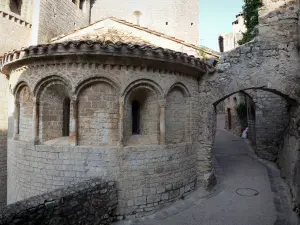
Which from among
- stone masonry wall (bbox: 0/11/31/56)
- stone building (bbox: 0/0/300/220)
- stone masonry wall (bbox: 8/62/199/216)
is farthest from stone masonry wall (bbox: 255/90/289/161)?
stone masonry wall (bbox: 0/11/31/56)

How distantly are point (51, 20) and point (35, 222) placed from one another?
409 inches

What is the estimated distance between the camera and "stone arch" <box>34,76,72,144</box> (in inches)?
237

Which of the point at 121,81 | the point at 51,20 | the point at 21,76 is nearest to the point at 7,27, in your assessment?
the point at 51,20

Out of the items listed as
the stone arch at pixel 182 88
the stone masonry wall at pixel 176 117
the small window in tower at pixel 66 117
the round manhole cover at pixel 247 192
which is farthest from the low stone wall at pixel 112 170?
the round manhole cover at pixel 247 192

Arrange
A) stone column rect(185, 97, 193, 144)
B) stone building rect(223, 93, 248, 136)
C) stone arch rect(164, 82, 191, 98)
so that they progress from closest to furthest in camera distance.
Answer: stone arch rect(164, 82, 191, 98), stone column rect(185, 97, 193, 144), stone building rect(223, 93, 248, 136)

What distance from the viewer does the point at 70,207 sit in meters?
4.69

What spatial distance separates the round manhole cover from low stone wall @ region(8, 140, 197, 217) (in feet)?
7.46

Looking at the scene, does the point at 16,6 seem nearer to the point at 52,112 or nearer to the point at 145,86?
the point at 52,112

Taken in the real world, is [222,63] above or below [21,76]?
above

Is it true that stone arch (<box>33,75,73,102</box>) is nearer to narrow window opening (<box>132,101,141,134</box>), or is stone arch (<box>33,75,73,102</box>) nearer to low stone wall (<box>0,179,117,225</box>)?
narrow window opening (<box>132,101,141,134</box>)

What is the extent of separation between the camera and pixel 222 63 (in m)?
7.68

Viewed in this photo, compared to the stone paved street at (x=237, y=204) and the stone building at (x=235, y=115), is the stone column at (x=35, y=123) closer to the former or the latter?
the stone paved street at (x=237, y=204)

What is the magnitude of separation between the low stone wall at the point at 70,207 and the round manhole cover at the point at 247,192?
13.9 ft

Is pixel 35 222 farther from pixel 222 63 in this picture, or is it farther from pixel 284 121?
pixel 284 121
